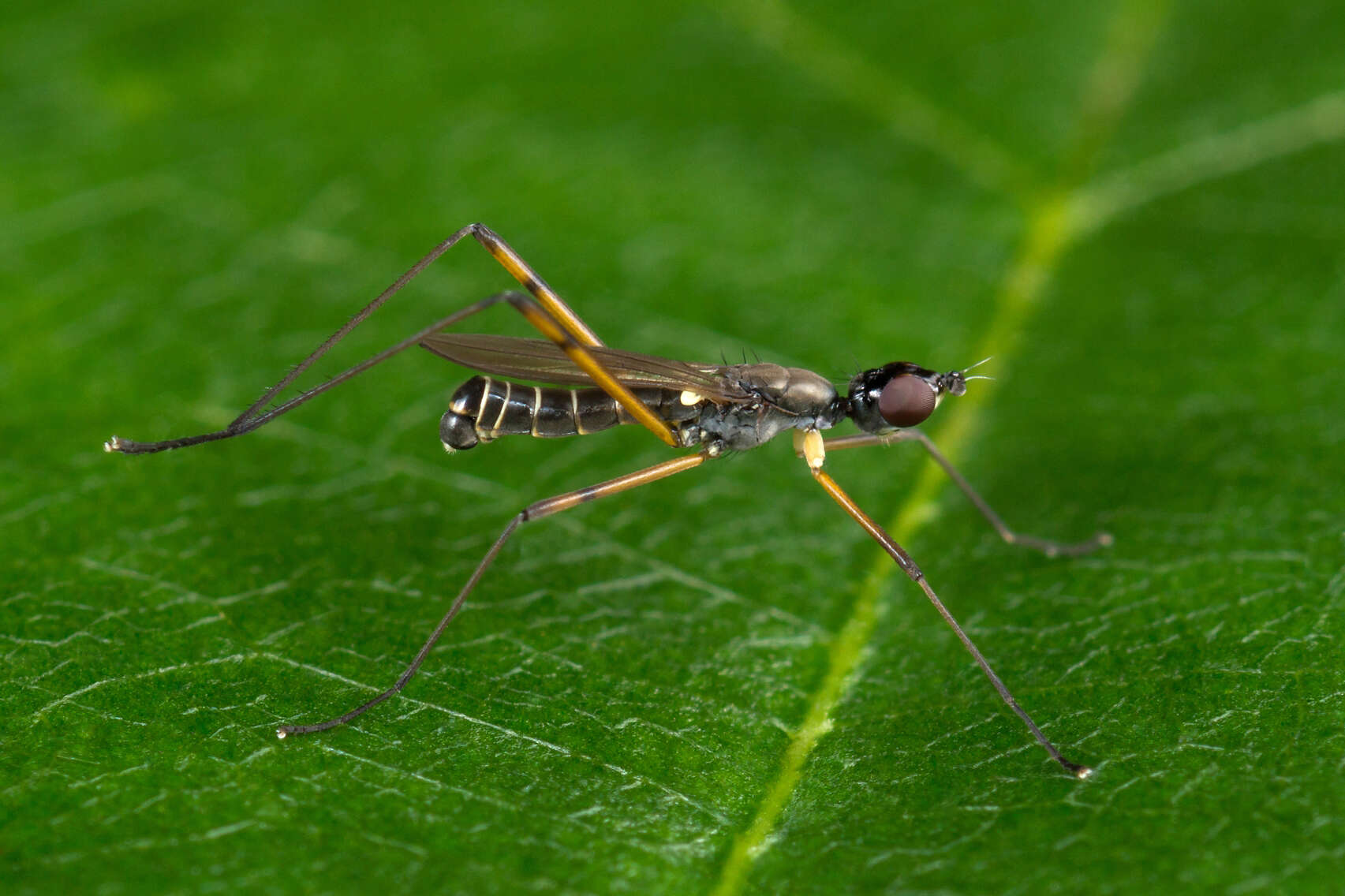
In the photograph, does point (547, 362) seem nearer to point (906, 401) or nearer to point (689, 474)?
point (689, 474)

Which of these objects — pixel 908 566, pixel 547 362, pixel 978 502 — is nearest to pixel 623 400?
pixel 547 362

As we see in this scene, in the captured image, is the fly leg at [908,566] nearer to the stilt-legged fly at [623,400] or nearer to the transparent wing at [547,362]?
the stilt-legged fly at [623,400]

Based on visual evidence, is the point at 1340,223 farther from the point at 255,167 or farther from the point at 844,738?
the point at 255,167

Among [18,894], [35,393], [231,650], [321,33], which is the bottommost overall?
[18,894]

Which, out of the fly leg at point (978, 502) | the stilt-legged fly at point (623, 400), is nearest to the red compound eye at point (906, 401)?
the stilt-legged fly at point (623, 400)

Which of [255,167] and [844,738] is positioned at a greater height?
[255,167]

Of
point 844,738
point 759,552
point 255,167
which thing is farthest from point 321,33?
point 844,738
